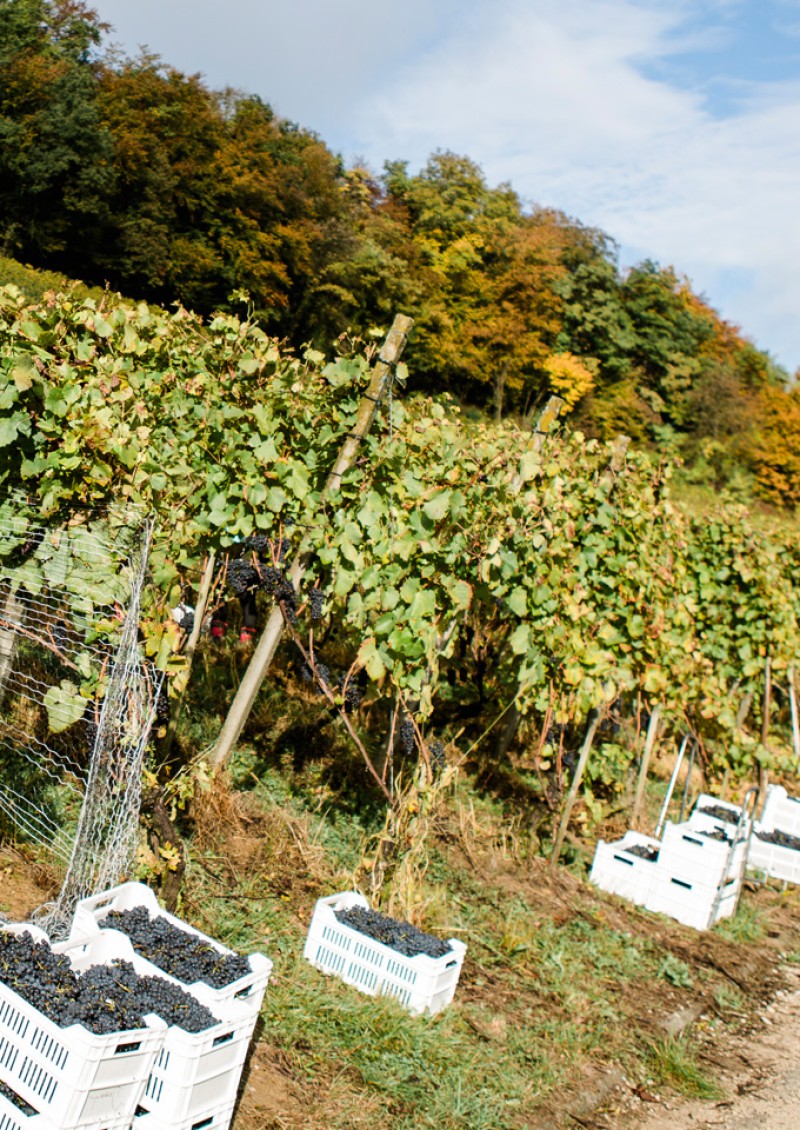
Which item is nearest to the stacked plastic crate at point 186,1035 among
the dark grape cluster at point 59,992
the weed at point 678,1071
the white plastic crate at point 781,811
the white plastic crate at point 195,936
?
the white plastic crate at point 195,936

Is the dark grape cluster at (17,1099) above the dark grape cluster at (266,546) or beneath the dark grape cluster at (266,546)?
beneath

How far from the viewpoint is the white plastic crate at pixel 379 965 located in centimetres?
329

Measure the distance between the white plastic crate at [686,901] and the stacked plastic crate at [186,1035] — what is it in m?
2.81

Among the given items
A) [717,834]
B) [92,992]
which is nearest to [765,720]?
[717,834]

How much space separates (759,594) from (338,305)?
16193mm

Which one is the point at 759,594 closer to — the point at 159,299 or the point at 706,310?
the point at 159,299

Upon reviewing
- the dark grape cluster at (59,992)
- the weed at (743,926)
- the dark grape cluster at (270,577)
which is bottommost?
the weed at (743,926)

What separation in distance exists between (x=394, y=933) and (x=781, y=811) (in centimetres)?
432

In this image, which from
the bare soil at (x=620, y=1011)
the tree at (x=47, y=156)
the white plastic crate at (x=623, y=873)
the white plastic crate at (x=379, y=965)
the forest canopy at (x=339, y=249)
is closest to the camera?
the bare soil at (x=620, y=1011)

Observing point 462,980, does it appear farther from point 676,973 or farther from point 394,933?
point 676,973

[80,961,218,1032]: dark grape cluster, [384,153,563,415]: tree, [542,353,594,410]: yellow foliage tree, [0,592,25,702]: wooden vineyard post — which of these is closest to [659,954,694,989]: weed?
[80,961,218,1032]: dark grape cluster

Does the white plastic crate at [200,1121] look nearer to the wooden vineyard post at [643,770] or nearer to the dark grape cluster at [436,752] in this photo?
the dark grape cluster at [436,752]

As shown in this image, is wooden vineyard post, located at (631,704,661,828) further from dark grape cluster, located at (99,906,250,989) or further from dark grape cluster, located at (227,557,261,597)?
dark grape cluster, located at (99,906,250,989)

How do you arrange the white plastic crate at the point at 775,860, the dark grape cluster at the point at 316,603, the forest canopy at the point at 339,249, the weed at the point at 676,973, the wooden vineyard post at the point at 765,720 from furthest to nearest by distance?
1. the forest canopy at the point at 339,249
2. the wooden vineyard post at the point at 765,720
3. the white plastic crate at the point at 775,860
4. the weed at the point at 676,973
5. the dark grape cluster at the point at 316,603
